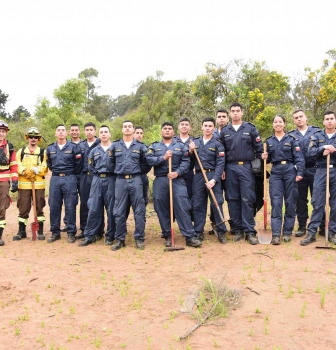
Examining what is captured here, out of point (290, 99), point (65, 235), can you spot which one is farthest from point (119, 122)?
point (65, 235)

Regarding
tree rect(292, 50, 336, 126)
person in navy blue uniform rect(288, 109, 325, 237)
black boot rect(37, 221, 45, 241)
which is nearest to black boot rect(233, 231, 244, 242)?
person in navy blue uniform rect(288, 109, 325, 237)

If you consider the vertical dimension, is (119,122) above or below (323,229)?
above

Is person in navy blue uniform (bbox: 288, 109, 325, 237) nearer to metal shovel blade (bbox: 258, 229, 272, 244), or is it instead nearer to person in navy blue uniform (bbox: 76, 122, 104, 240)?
metal shovel blade (bbox: 258, 229, 272, 244)

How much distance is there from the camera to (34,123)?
76.8 feet

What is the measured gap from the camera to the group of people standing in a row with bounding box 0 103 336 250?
21.3 ft

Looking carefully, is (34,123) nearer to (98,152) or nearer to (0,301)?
(98,152)

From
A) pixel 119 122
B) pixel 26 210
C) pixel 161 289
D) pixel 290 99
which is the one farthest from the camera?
pixel 119 122

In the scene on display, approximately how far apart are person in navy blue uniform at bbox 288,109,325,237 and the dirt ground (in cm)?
74

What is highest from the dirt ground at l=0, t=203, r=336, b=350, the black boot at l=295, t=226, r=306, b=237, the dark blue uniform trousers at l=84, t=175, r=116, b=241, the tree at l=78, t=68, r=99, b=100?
the tree at l=78, t=68, r=99, b=100

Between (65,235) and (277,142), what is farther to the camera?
(65,235)

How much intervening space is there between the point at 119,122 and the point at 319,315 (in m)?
26.5

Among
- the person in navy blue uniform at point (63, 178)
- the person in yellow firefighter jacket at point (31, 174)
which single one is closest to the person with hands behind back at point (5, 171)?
the person in yellow firefighter jacket at point (31, 174)

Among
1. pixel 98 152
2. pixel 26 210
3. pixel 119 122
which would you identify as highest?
pixel 119 122

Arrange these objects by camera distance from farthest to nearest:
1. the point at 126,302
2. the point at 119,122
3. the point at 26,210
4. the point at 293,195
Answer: the point at 119,122 < the point at 26,210 < the point at 293,195 < the point at 126,302
